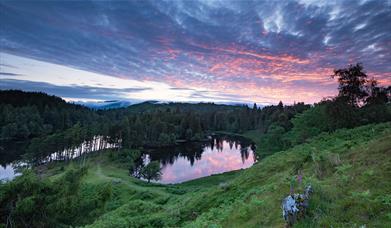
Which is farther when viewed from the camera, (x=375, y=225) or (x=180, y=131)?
(x=180, y=131)

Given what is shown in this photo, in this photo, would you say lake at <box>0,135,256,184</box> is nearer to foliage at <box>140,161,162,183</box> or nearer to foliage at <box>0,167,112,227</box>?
foliage at <box>140,161,162,183</box>

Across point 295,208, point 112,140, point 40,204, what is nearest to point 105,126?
point 112,140

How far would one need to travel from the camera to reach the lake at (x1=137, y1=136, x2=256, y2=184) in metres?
63.5

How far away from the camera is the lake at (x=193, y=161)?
6353 centimetres

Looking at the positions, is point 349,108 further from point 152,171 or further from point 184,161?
point 184,161

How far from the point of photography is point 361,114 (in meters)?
31.9

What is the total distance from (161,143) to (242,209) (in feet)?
326

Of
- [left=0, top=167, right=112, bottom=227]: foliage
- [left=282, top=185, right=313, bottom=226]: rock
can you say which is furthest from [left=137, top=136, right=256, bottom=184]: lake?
[left=282, top=185, right=313, bottom=226]: rock

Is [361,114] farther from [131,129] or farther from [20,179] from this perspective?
[131,129]

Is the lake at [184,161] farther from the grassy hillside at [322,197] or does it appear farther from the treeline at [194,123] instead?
the grassy hillside at [322,197]

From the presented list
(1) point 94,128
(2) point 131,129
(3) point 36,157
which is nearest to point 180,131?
(2) point 131,129

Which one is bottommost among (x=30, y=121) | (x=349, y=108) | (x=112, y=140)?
(x=112, y=140)

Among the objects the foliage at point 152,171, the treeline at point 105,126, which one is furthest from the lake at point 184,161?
the treeline at point 105,126

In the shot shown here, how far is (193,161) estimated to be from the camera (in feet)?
260
